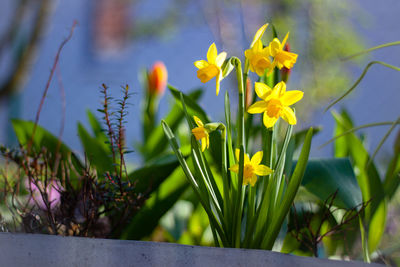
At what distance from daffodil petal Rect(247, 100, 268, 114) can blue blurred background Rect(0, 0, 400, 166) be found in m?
2.37

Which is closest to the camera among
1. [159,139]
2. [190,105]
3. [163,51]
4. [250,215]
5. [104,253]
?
[104,253]

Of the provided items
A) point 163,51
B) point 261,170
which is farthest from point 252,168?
point 163,51

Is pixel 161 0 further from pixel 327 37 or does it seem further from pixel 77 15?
pixel 327 37

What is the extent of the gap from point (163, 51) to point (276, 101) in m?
5.44

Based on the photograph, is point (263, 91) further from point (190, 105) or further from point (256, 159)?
point (190, 105)

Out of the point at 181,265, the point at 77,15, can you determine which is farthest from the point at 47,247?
the point at 77,15

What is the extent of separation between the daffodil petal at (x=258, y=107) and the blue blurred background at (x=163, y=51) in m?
2.37

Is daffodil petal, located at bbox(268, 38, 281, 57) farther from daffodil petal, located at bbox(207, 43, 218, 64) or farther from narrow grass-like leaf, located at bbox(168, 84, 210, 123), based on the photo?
narrow grass-like leaf, located at bbox(168, 84, 210, 123)

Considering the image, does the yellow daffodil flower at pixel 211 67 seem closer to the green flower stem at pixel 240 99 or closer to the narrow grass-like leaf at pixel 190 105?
the green flower stem at pixel 240 99

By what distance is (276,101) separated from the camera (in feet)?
1.80

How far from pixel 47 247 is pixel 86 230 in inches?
6.0

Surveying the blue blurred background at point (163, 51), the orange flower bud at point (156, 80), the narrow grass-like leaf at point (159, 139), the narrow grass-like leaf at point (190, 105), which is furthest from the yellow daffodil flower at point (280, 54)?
the blue blurred background at point (163, 51)

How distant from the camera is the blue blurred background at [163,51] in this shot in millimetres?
3221

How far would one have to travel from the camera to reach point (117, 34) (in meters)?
6.11
